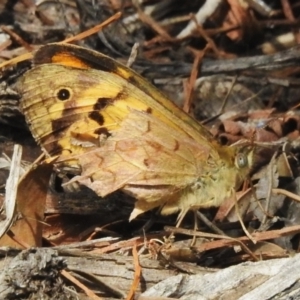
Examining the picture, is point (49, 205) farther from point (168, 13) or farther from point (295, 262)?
point (168, 13)

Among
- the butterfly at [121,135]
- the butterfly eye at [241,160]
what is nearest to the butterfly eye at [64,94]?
the butterfly at [121,135]

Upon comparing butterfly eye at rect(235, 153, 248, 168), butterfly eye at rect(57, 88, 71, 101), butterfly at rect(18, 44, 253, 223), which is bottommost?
butterfly eye at rect(235, 153, 248, 168)

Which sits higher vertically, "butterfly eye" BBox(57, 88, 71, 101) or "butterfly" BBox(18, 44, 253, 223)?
"butterfly eye" BBox(57, 88, 71, 101)

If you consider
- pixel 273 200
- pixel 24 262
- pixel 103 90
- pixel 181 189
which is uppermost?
pixel 103 90

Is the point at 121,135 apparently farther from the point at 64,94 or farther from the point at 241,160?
the point at 241,160

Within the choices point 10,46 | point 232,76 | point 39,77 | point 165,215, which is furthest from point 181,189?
point 10,46

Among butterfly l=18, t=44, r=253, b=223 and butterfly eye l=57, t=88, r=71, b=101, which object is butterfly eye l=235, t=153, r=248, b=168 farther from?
butterfly eye l=57, t=88, r=71, b=101

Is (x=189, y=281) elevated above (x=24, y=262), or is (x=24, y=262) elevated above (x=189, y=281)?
(x=24, y=262)

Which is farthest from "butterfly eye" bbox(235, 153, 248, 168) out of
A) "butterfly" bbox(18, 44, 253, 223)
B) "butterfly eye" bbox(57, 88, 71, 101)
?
"butterfly eye" bbox(57, 88, 71, 101)
